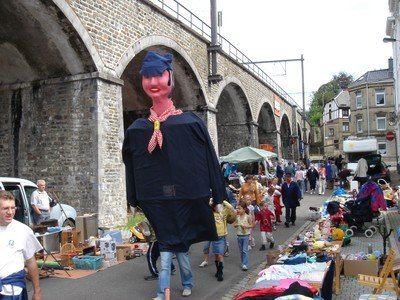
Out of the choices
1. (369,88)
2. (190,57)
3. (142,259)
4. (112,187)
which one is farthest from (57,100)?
(369,88)

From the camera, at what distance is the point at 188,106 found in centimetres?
2180

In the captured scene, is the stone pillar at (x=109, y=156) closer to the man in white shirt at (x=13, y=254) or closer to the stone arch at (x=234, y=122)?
the man in white shirt at (x=13, y=254)

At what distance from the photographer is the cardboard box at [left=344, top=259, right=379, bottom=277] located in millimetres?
6859

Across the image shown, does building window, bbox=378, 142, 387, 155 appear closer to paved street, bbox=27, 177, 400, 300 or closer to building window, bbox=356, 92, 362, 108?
building window, bbox=356, 92, 362, 108

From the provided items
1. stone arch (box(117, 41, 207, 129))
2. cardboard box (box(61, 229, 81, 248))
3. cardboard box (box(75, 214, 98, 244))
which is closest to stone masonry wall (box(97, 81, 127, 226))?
cardboard box (box(75, 214, 98, 244))

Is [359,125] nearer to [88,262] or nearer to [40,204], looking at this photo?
[40,204]

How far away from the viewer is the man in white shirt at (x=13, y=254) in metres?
3.63

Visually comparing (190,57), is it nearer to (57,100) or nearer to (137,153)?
(57,100)

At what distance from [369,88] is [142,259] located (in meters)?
43.8

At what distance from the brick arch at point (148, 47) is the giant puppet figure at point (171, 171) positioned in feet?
28.5

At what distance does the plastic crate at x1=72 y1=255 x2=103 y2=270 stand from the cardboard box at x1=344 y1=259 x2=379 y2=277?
4.24m

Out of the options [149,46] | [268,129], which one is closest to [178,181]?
[149,46]

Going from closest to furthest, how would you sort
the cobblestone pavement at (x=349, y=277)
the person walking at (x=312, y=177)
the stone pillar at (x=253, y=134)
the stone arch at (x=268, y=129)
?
the cobblestone pavement at (x=349, y=277) < the person walking at (x=312, y=177) < the stone pillar at (x=253, y=134) < the stone arch at (x=268, y=129)

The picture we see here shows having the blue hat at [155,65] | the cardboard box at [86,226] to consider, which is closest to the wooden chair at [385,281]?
the blue hat at [155,65]
